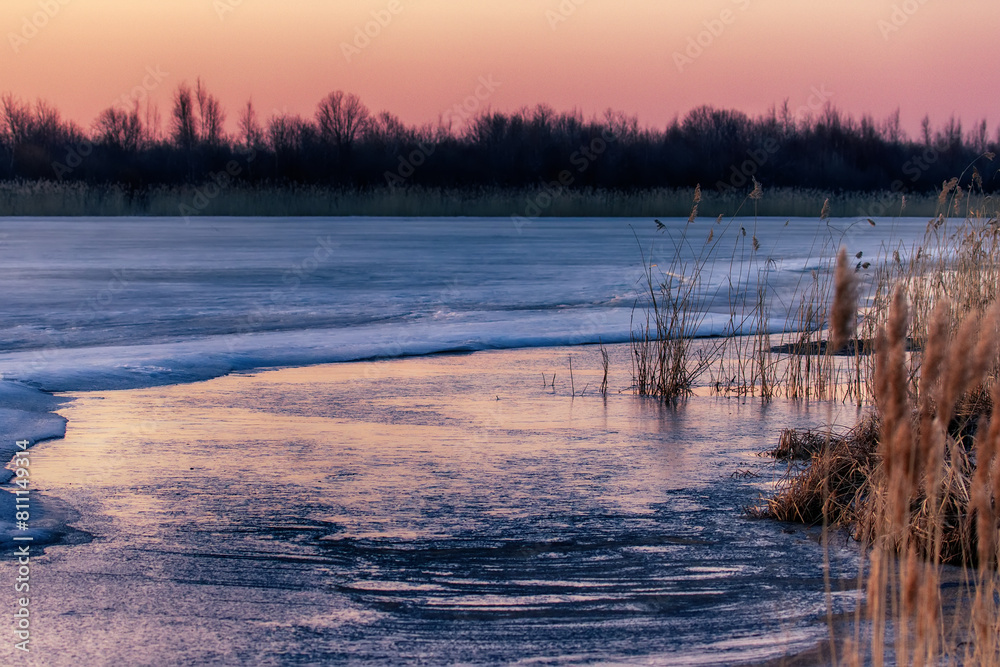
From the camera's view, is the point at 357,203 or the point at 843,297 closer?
the point at 843,297

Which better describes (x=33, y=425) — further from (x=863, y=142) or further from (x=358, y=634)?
(x=863, y=142)

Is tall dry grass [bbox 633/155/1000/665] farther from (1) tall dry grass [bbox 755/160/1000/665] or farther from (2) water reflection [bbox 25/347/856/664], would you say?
(2) water reflection [bbox 25/347/856/664]

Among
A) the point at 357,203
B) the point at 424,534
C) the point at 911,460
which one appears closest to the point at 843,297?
the point at 911,460

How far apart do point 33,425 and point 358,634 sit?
273cm

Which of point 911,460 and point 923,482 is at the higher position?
point 911,460

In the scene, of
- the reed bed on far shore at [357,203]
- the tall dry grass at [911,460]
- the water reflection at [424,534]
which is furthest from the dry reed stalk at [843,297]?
the reed bed on far shore at [357,203]

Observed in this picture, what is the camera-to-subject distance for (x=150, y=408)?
4.91 metres

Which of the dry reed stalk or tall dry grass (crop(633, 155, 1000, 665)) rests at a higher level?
the dry reed stalk

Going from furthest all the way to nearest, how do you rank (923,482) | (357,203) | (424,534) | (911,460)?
1. (357,203)
2. (424,534)
3. (923,482)
4. (911,460)

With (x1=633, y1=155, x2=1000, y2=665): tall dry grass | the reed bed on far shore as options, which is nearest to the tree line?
the reed bed on far shore

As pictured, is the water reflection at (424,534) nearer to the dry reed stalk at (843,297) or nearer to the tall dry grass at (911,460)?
the tall dry grass at (911,460)

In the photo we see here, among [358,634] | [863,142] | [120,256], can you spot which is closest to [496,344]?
[358,634]

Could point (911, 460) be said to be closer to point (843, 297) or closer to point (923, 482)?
point (843, 297)

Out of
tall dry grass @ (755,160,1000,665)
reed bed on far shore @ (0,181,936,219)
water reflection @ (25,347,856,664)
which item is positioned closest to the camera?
tall dry grass @ (755,160,1000,665)
